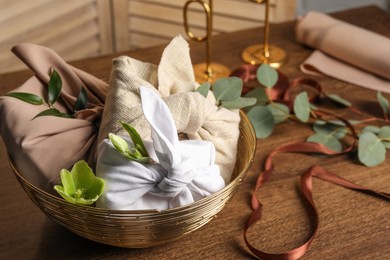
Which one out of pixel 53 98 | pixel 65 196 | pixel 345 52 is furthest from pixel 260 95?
pixel 65 196

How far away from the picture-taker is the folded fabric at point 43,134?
78 cm

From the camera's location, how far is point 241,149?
889 millimetres

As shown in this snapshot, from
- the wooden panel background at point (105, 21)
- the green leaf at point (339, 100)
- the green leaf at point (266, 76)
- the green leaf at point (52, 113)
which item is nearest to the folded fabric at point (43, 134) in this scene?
the green leaf at point (52, 113)

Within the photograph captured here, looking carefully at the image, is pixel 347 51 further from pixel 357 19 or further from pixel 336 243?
pixel 336 243

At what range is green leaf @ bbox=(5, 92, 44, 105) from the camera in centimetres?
81

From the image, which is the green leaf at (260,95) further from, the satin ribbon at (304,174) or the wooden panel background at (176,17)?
the wooden panel background at (176,17)

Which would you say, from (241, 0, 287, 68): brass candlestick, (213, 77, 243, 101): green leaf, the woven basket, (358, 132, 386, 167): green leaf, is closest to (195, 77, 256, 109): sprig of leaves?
(213, 77, 243, 101): green leaf

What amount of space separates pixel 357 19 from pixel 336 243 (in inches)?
31.7

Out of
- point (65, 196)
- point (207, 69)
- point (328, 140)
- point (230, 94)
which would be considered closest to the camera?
point (65, 196)

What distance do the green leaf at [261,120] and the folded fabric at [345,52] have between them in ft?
0.76

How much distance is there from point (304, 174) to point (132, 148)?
33cm

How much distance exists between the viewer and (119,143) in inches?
27.6

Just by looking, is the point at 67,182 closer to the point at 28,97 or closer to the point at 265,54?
the point at 28,97

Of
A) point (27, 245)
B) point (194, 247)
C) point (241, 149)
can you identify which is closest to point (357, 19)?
point (241, 149)
